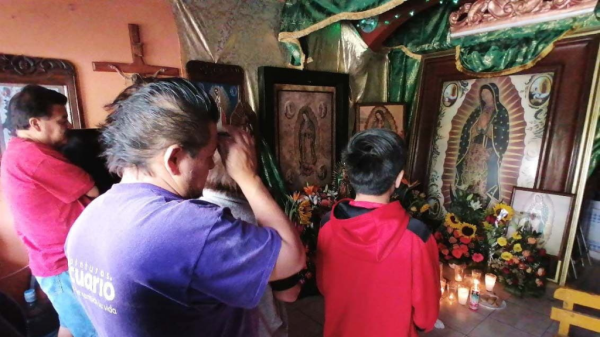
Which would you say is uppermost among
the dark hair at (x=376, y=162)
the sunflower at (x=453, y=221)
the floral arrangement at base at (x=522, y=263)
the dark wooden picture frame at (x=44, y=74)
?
the dark wooden picture frame at (x=44, y=74)

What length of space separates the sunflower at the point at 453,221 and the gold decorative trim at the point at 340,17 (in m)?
1.75

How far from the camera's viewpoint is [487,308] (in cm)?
223

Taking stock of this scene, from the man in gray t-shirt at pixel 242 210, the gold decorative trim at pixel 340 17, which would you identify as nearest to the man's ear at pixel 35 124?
the man in gray t-shirt at pixel 242 210

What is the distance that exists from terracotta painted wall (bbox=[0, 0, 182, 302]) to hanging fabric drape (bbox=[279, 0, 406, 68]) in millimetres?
991

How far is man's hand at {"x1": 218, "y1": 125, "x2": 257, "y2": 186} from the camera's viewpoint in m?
0.75

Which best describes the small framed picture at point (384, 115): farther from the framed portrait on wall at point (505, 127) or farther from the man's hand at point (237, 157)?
the man's hand at point (237, 157)

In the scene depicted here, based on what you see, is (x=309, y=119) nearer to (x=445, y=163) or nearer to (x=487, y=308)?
(x=445, y=163)

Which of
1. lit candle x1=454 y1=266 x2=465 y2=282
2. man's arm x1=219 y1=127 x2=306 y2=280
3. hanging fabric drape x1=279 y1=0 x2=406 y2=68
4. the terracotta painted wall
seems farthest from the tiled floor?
hanging fabric drape x1=279 y1=0 x2=406 y2=68

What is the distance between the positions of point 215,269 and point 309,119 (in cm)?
264

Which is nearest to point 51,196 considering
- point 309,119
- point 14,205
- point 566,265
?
point 14,205

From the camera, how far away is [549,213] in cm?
243

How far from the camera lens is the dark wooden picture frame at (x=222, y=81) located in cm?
238

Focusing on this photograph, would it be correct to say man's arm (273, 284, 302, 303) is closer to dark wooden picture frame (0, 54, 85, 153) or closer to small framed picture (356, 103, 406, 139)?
dark wooden picture frame (0, 54, 85, 153)

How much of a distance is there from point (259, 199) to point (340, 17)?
2256mm
